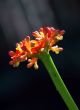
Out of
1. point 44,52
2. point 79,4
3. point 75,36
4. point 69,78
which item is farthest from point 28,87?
point 44,52

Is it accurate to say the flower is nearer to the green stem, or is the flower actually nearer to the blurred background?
the green stem

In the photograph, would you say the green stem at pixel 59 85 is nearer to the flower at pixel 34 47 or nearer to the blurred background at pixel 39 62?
the flower at pixel 34 47

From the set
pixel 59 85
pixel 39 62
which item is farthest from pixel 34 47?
pixel 39 62

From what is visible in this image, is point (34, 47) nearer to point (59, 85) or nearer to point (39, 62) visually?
point (59, 85)

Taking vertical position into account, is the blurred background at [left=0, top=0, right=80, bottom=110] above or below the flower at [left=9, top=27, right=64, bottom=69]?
below

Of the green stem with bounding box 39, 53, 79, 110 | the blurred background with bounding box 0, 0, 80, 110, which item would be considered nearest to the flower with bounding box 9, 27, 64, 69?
the green stem with bounding box 39, 53, 79, 110

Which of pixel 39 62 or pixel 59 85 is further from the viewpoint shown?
pixel 39 62

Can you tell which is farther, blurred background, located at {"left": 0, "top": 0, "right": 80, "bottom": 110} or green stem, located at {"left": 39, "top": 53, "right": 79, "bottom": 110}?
blurred background, located at {"left": 0, "top": 0, "right": 80, "bottom": 110}

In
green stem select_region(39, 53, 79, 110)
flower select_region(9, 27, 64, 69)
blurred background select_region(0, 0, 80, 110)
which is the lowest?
blurred background select_region(0, 0, 80, 110)
